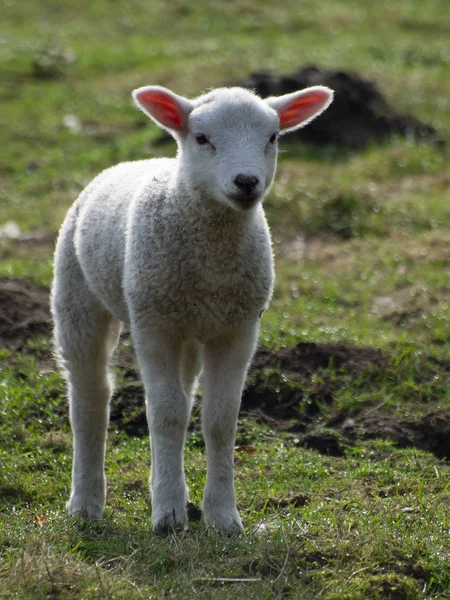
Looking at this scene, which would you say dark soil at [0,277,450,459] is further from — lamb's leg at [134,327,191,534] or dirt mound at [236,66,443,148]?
dirt mound at [236,66,443,148]

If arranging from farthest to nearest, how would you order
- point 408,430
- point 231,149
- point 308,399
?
point 308,399 < point 408,430 < point 231,149

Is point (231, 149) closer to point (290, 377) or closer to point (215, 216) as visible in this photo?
point (215, 216)

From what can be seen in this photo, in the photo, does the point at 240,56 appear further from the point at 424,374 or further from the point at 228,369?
the point at 228,369

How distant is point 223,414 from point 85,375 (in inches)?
39.3

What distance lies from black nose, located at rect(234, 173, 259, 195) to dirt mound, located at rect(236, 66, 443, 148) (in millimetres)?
8146

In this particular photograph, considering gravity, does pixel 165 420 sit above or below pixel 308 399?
above

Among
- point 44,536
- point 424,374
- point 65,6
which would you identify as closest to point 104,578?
point 44,536

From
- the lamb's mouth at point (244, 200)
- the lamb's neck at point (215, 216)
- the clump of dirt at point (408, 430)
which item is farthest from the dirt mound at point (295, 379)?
the lamb's mouth at point (244, 200)

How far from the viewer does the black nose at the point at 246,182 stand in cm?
491

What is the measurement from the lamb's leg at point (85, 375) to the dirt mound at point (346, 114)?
7.46 metres

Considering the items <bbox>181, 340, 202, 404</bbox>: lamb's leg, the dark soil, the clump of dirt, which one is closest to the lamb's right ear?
<bbox>181, 340, 202, 404</bbox>: lamb's leg

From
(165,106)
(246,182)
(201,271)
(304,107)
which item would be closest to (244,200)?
(246,182)

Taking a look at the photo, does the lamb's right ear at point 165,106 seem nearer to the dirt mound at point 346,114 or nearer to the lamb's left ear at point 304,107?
the lamb's left ear at point 304,107

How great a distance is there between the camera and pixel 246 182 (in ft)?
16.1
